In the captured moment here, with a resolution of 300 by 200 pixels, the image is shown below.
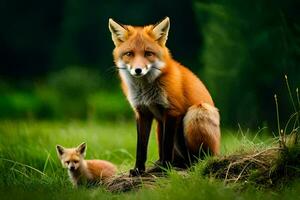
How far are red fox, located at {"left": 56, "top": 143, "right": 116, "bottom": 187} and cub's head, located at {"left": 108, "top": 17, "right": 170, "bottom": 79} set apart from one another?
1210mm

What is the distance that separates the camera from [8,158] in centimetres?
1012

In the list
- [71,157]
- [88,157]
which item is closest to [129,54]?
[71,157]

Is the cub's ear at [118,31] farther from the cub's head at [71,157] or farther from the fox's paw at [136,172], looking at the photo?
the cub's head at [71,157]

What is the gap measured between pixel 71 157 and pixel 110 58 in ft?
41.0

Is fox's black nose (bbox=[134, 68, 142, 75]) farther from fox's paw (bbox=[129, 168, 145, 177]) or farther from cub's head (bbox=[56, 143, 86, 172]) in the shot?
cub's head (bbox=[56, 143, 86, 172])

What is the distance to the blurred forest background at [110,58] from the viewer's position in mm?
13617

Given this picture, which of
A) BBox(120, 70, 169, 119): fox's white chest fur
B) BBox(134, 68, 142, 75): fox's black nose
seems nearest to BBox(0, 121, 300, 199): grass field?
BBox(120, 70, 169, 119): fox's white chest fur

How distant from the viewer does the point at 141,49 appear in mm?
8602

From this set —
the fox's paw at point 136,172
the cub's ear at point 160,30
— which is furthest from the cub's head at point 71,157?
the cub's ear at point 160,30

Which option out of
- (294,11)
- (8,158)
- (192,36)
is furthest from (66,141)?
(192,36)

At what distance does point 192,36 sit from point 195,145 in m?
13.8

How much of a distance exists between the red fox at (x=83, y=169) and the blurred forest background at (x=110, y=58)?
11.5 ft

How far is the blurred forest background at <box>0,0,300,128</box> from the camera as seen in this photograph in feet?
44.7

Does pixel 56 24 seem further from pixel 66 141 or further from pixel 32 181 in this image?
pixel 32 181
